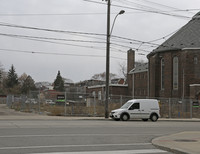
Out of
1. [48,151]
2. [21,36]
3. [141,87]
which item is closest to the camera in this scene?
[48,151]

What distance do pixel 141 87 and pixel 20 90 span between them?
4849 cm

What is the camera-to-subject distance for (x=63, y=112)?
3128cm

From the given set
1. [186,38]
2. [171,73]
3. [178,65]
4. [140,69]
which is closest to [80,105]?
[178,65]

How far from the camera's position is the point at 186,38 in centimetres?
5300

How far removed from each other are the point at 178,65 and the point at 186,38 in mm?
4697

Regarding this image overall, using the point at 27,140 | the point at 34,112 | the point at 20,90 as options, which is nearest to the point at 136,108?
the point at 34,112

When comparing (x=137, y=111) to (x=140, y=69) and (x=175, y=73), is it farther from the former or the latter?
(x=140, y=69)

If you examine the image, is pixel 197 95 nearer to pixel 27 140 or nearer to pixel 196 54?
pixel 196 54

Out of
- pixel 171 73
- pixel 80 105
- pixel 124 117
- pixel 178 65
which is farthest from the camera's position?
pixel 171 73

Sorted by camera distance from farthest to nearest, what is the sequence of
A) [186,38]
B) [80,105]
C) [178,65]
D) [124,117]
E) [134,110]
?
[186,38] → [178,65] → [80,105] → [134,110] → [124,117]

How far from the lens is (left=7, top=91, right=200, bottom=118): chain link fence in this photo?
31.2m

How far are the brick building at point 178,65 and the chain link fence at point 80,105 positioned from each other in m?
10.9

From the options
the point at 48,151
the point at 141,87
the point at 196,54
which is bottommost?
the point at 48,151

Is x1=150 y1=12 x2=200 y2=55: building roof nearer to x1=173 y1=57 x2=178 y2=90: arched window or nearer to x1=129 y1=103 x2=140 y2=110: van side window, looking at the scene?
x1=173 y1=57 x2=178 y2=90: arched window
